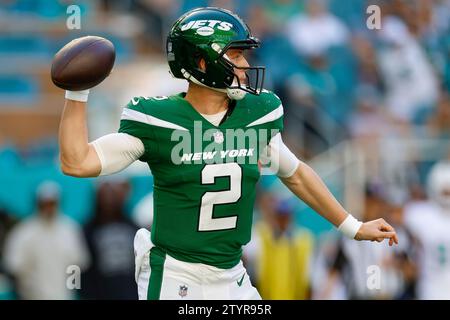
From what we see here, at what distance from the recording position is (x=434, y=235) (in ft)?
31.8

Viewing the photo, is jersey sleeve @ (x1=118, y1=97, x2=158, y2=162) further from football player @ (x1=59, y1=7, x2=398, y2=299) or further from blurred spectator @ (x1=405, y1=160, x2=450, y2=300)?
blurred spectator @ (x1=405, y1=160, x2=450, y2=300)

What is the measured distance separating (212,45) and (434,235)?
4.99m

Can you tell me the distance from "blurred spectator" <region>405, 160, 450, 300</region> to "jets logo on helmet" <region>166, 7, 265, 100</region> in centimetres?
462

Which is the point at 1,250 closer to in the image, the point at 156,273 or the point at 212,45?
the point at 156,273

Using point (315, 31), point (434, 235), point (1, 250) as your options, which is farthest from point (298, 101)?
point (1, 250)

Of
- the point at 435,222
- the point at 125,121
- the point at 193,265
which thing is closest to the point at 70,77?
the point at 125,121

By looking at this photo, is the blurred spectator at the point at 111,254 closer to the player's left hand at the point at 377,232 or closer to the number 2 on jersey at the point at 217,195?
the player's left hand at the point at 377,232

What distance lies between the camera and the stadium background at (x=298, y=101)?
32.6 feet

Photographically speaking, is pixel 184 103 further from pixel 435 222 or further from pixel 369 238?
pixel 435 222

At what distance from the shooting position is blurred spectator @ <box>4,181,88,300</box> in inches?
384

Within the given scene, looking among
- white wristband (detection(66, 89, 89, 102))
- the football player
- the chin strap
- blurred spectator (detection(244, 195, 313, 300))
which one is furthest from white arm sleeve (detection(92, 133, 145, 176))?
blurred spectator (detection(244, 195, 313, 300))

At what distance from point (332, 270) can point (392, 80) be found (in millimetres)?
3344

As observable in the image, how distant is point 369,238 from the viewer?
5469 mm

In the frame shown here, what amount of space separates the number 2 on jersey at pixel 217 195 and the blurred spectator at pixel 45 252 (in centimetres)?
470
